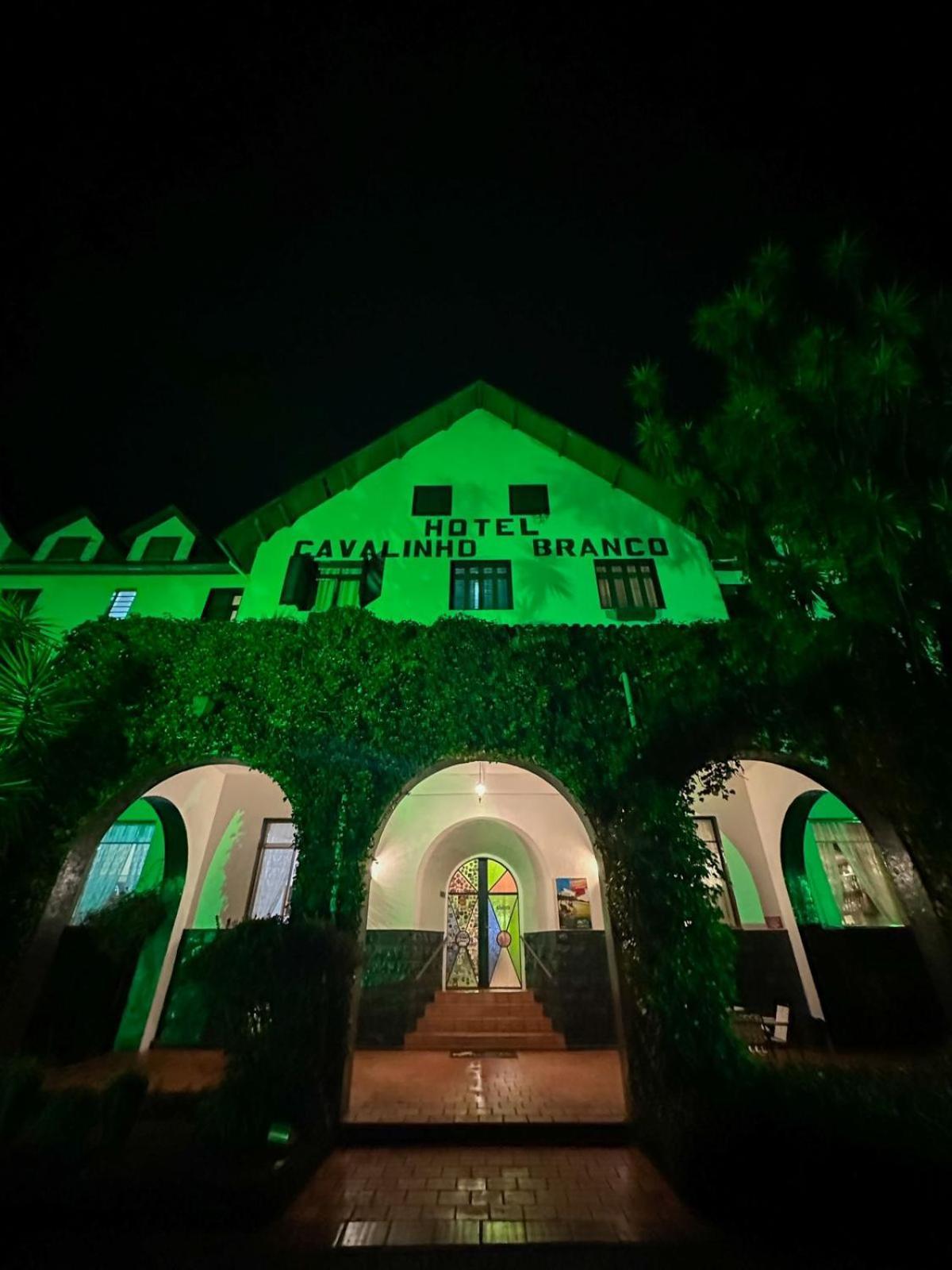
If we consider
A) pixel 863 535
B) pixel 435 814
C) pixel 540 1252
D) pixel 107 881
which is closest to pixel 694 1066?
pixel 540 1252

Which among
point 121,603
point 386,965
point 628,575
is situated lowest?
point 386,965

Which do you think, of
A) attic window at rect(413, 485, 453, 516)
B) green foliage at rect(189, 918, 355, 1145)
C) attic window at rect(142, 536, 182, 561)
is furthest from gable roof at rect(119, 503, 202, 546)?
green foliage at rect(189, 918, 355, 1145)

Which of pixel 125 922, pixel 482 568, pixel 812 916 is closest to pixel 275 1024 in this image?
pixel 125 922

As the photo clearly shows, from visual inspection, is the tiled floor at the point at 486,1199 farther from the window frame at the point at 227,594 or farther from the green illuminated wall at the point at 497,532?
the window frame at the point at 227,594

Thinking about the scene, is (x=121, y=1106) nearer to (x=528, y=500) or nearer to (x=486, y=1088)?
(x=486, y=1088)

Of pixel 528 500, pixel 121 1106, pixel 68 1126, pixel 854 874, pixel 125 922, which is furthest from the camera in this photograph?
pixel 528 500

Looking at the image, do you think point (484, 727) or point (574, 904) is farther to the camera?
point (574, 904)

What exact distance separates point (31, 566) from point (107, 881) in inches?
327

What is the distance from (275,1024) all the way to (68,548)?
14.1 m

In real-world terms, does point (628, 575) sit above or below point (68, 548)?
below

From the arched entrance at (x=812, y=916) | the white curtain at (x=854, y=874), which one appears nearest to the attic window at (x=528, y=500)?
the arched entrance at (x=812, y=916)

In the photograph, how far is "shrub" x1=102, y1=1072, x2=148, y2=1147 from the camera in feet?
12.3

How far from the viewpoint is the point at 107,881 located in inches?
377

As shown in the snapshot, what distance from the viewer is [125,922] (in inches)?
316
